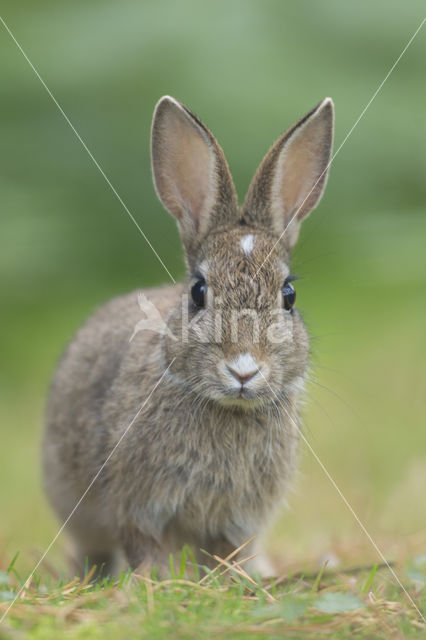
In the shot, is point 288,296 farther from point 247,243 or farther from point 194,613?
point 194,613

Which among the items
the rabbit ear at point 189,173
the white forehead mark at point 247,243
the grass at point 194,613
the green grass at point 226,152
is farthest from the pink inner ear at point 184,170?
the green grass at point 226,152

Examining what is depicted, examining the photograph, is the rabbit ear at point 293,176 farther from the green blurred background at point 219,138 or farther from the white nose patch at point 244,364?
the green blurred background at point 219,138

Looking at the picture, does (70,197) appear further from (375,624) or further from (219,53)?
(375,624)

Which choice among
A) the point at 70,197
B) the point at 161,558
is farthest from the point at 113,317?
the point at 70,197

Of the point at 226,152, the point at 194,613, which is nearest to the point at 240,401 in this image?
the point at 194,613

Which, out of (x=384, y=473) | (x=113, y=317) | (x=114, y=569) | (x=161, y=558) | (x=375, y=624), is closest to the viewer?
(x=375, y=624)
